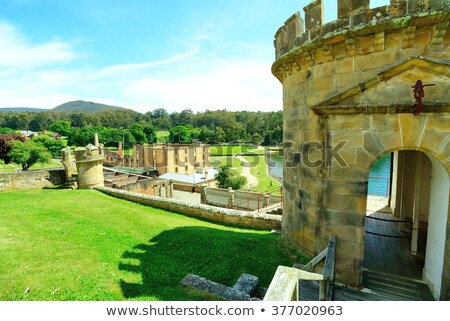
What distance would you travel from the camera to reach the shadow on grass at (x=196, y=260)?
5.57 m

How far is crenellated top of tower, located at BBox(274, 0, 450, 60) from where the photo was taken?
421 centimetres

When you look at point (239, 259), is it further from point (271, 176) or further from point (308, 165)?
Answer: point (271, 176)

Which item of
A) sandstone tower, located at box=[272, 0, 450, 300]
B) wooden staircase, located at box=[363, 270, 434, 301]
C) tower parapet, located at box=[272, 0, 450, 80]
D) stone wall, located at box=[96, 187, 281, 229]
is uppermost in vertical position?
tower parapet, located at box=[272, 0, 450, 80]

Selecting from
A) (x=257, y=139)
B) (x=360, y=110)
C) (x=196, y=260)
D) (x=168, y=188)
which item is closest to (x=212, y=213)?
(x=196, y=260)

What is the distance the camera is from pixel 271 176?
54.3m

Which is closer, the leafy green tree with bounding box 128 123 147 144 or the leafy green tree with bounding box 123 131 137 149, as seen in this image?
the leafy green tree with bounding box 123 131 137 149

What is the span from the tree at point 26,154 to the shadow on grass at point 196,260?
4178 centimetres

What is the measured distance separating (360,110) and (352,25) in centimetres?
148

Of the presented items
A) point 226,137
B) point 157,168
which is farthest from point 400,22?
point 226,137

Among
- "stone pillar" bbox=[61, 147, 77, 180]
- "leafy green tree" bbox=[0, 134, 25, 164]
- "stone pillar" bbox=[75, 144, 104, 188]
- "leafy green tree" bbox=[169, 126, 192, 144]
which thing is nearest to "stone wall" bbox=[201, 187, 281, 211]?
"stone pillar" bbox=[75, 144, 104, 188]

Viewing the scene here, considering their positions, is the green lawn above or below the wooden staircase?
below

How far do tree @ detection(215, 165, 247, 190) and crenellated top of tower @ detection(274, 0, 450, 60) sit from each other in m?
35.6

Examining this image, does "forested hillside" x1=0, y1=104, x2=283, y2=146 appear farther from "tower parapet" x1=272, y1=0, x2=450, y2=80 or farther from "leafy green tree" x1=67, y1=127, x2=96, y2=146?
"tower parapet" x1=272, y1=0, x2=450, y2=80
